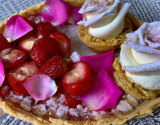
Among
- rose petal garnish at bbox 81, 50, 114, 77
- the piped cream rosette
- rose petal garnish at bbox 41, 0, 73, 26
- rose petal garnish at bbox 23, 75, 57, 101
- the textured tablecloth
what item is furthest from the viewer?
rose petal garnish at bbox 41, 0, 73, 26

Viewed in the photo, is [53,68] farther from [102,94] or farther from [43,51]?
[102,94]

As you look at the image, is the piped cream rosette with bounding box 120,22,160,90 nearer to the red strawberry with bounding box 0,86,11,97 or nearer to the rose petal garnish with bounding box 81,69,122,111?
A: the rose petal garnish with bounding box 81,69,122,111

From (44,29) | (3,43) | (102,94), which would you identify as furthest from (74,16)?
(102,94)

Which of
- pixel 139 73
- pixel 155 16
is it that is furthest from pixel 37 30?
pixel 155 16

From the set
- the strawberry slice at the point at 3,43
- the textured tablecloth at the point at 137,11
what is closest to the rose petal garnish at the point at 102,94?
the textured tablecloth at the point at 137,11

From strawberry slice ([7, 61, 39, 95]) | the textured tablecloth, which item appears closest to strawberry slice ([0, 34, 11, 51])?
strawberry slice ([7, 61, 39, 95])

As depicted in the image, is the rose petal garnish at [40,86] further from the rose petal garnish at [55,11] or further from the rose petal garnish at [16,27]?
the rose petal garnish at [55,11]
